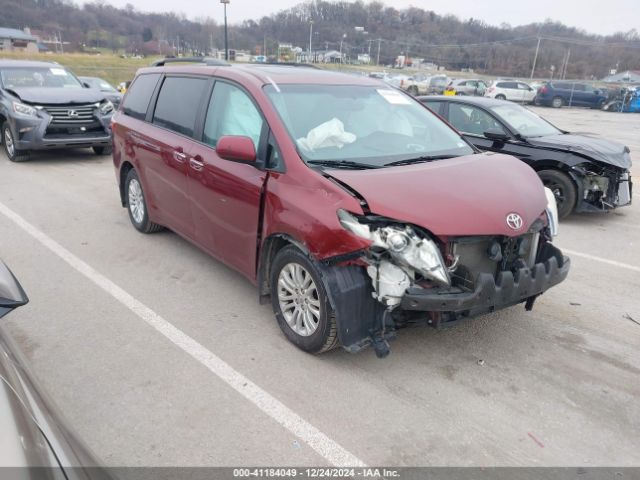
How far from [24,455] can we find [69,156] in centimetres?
1066

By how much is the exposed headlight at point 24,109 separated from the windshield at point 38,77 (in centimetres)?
89

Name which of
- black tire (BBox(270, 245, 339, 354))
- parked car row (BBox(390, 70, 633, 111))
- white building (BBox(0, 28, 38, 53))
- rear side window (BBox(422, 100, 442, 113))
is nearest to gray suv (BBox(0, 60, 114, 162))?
rear side window (BBox(422, 100, 442, 113))

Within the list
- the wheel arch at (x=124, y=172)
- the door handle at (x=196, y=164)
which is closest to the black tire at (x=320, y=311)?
the door handle at (x=196, y=164)

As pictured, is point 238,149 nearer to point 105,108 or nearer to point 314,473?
point 314,473

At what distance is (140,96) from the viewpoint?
555cm

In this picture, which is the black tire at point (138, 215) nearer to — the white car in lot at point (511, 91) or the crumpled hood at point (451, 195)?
the crumpled hood at point (451, 195)

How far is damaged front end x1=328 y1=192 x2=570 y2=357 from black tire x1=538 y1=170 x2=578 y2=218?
162 inches

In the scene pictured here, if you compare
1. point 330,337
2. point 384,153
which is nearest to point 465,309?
point 330,337

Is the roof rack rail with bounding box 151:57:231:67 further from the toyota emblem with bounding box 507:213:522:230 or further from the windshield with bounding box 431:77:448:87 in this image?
the windshield with bounding box 431:77:448:87

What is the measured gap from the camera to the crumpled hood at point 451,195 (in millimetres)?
2977

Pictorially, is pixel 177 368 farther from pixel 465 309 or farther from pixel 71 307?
pixel 465 309

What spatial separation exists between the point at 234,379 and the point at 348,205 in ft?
4.35

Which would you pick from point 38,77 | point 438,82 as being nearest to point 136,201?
→ point 38,77

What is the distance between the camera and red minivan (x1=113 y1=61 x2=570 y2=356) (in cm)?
298
